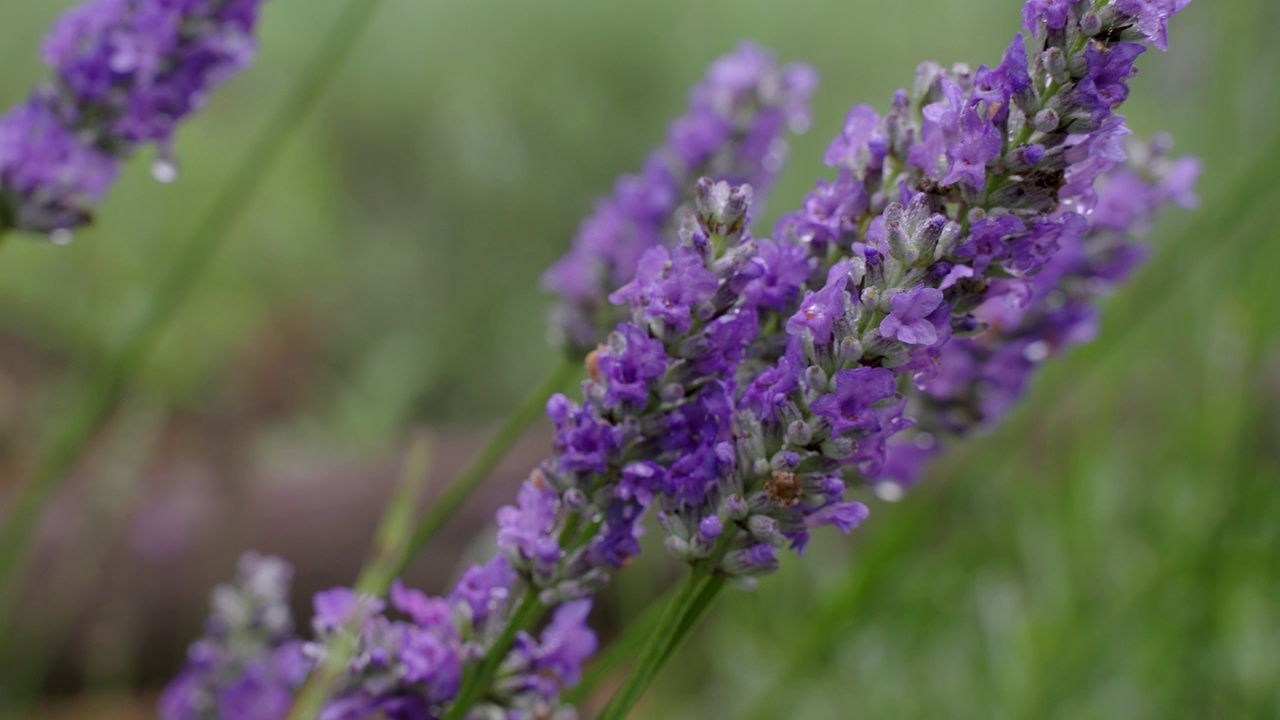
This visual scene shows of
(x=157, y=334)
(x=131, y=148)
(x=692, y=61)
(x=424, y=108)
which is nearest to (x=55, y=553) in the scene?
(x=157, y=334)

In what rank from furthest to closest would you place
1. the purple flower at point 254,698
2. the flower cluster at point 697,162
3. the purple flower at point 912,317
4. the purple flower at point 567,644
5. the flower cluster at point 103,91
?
the flower cluster at point 697,162
the purple flower at point 254,698
the flower cluster at point 103,91
the purple flower at point 567,644
the purple flower at point 912,317

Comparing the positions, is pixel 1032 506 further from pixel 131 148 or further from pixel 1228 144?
pixel 131 148

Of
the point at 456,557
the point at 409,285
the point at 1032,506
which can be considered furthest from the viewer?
the point at 409,285

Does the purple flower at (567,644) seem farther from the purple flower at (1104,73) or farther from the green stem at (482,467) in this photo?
the purple flower at (1104,73)

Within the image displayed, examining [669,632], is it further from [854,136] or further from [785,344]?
[854,136]

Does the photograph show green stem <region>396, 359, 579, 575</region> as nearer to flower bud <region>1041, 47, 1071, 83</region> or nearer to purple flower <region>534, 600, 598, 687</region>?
purple flower <region>534, 600, 598, 687</region>

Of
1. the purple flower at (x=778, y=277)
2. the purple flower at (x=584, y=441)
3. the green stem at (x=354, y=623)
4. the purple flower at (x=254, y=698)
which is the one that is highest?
the purple flower at (x=778, y=277)

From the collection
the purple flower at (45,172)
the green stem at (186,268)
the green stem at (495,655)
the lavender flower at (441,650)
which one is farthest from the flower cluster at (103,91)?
the green stem at (495,655)
